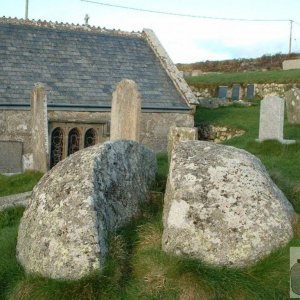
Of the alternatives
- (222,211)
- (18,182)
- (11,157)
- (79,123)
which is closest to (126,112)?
(18,182)

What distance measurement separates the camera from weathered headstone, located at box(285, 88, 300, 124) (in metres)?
17.5

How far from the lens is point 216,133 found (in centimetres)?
2073

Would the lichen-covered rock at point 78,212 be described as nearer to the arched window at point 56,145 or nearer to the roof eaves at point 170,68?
the arched window at point 56,145

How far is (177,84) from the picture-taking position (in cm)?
2050

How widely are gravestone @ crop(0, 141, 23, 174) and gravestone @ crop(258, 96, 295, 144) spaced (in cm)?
803

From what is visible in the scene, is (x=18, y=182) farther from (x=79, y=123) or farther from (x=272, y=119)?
(x=272, y=119)

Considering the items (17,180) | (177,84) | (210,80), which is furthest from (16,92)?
(210,80)

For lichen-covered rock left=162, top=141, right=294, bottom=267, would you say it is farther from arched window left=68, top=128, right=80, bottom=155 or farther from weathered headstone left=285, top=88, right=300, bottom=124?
arched window left=68, top=128, right=80, bottom=155

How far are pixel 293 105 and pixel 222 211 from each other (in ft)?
43.8

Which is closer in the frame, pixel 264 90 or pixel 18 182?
pixel 18 182

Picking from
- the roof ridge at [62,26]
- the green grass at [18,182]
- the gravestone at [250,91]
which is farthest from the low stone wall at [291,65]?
the green grass at [18,182]

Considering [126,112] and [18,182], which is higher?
[126,112]

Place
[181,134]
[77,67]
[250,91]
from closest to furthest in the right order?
1. [181,134]
2. [77,67]
3. [250,91]

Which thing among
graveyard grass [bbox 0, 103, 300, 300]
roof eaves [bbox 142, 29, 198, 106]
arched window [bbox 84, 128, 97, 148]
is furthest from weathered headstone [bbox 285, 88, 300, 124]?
graveyard grass [bbox 0, 103, 300, 300]
